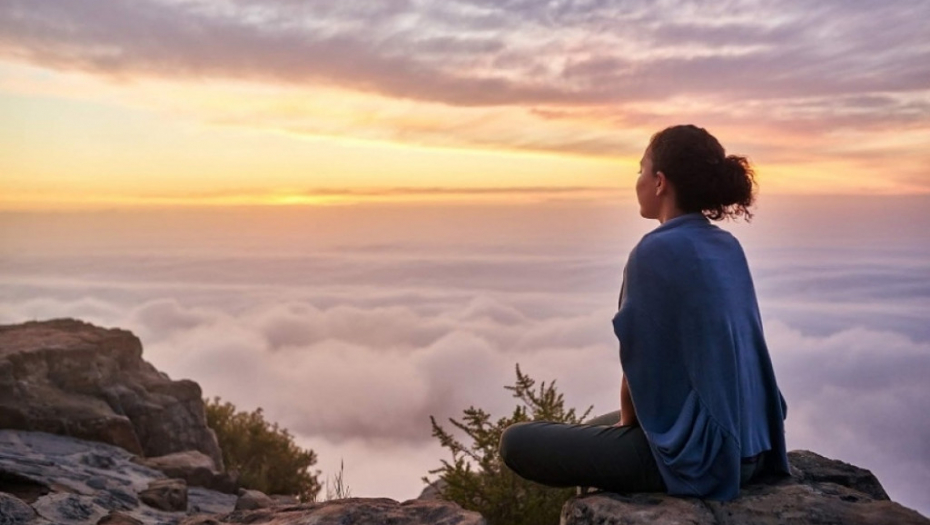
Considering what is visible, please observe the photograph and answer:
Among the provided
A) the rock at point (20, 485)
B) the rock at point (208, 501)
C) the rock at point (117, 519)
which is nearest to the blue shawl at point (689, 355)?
the rock at point (117, 519)

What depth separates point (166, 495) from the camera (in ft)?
30.3

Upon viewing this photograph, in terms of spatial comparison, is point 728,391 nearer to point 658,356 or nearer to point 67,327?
point 658,356

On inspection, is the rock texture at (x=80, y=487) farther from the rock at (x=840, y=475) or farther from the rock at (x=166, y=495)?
the rock at (x=840, y=475)

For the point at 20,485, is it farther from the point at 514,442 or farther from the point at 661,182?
the point at 661,182

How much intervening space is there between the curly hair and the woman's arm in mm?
1094

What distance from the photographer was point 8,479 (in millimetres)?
8047

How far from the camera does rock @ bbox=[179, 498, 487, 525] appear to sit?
18.8 ft

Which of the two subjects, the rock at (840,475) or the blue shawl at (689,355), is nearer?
the blue shawl at (689,355)

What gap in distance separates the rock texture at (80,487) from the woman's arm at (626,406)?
4.40 meters

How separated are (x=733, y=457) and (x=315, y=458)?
1122 cm

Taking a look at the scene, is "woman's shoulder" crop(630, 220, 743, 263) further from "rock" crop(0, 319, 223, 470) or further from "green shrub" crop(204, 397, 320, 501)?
"green shrub" crop(204, 397, 320, 501)

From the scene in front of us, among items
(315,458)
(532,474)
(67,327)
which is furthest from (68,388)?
(532,474)

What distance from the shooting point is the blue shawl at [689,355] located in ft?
17.0

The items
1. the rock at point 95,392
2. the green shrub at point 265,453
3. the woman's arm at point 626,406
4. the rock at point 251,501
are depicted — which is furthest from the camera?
the green shrub at point 265,453
